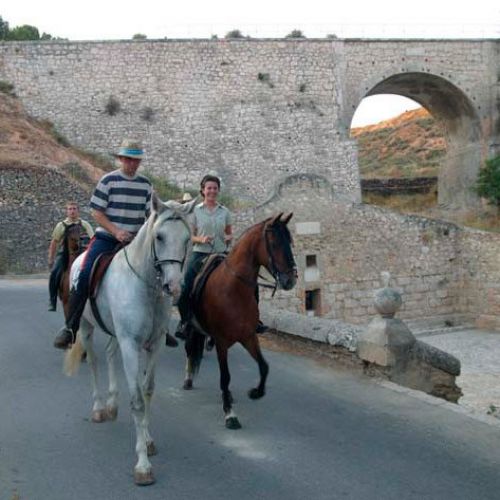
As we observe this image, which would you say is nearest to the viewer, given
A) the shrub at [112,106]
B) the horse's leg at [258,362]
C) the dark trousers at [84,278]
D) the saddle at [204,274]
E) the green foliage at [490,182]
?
the dark trousers at [84,278]

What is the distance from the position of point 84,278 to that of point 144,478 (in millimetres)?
1678

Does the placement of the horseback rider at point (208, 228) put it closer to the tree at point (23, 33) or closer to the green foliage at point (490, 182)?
the green foliage at point (490, 182)

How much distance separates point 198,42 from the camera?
29.5 m

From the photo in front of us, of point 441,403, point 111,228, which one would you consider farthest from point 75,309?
point 441,403

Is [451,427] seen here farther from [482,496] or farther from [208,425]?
[208,425]

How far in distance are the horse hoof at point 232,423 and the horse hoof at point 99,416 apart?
3.39 feet

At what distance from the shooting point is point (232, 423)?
5.35 m

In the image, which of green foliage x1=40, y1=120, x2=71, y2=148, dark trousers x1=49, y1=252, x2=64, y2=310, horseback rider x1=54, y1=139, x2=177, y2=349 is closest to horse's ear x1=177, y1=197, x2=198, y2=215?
horseback rider x1=54, y1=139, x2=177, y2=349

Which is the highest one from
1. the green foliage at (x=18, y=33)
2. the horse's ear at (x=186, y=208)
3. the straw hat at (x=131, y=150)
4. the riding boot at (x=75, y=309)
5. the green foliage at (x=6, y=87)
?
the green foliage at (x=18, y=33)

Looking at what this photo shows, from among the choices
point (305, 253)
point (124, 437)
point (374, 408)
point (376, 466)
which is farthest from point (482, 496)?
point (305, 253)

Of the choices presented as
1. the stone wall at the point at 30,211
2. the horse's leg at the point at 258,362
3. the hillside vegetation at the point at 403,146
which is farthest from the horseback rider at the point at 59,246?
the hillside vegetation at the point at 403,146

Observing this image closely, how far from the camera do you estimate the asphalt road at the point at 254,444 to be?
412cm

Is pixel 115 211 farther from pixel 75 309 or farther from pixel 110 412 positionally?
pixel 110 412

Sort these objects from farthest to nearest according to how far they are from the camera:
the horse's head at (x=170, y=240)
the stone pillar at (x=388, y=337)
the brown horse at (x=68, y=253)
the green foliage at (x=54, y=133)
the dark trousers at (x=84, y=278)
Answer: the green foliage at (x=54, y=133) < the brown horse at (x=68, y=253) < the stone pillar at (x=388, y=337) < the dark trousers at (x=84, y=278) < the horse's head at (x=170, y=240)
